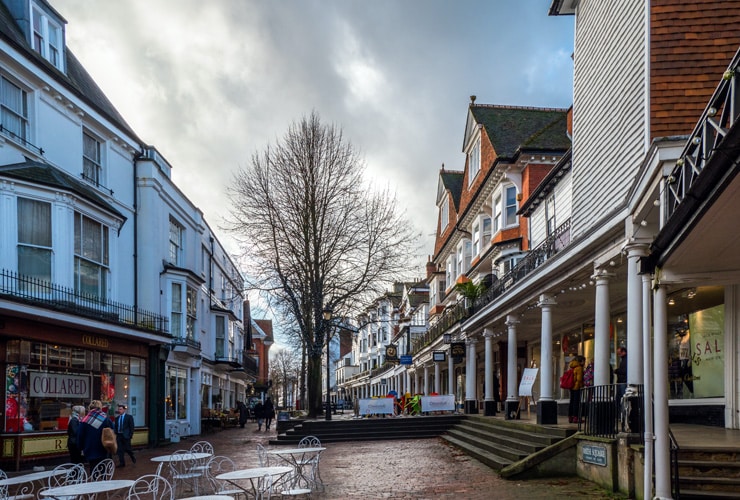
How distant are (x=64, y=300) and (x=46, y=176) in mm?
3233

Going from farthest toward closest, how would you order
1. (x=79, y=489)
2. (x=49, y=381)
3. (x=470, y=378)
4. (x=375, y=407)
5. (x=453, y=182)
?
(x=453, y=182), (x=470, y=378), (x=375, y=407), (x=49, y=381), (x=79, y=489)

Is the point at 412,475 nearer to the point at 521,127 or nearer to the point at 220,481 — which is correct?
the point at 220,481

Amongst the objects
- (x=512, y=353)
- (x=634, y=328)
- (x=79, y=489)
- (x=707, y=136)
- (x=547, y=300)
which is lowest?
(x=79, y=489)

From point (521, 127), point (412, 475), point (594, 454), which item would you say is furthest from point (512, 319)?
point (521, 127)

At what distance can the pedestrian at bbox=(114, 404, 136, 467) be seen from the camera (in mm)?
17769

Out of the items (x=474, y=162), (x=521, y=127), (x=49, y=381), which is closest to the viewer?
(x=49, y=381)

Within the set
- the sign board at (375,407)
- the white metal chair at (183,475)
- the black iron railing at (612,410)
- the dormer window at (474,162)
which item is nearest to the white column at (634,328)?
the black iron railing at (612,410)

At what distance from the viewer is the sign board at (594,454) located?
11236mm

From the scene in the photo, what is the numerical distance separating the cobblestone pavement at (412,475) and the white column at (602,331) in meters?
2.05

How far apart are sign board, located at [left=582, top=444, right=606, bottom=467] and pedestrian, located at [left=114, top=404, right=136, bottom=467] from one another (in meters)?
11.3

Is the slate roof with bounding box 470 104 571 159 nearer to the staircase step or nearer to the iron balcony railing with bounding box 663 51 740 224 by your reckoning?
the staircase step

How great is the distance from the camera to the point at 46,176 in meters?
18.0

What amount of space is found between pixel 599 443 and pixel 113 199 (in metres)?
17.3

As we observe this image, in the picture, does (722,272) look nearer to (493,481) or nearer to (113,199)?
(493,481)
